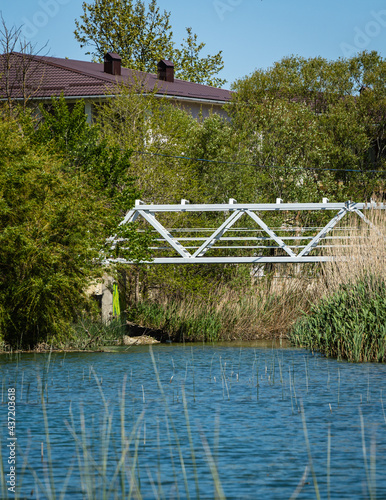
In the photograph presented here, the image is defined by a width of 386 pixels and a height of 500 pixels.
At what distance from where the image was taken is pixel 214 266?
1109 inches

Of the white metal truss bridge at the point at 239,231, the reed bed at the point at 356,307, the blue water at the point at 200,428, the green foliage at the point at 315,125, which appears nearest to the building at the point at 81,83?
the green foliage at the point at 315,125

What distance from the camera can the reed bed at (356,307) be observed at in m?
17.6

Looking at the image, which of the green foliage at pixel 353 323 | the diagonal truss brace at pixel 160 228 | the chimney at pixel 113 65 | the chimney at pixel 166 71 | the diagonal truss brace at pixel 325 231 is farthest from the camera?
the chimney at pixel 166 71

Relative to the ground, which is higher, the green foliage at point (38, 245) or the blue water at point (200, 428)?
the green foliage at point (38, 245)

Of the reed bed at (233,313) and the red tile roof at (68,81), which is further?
the red tile roof at (68,81)

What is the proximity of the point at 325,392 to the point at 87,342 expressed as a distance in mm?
8307

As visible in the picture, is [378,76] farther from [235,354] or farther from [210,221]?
[235,354]

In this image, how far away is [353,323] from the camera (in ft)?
58.1

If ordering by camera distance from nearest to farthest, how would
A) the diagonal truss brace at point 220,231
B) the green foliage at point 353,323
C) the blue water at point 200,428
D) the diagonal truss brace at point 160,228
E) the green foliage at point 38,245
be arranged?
the blue water at point 200,428 → the green foliage at point 353,323 → the green foliage at point 38,245 → the diagonal truss brace at point 220,231 → the diagonal truss brace at point 160,228

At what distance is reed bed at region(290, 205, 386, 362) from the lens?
17562 millimetres

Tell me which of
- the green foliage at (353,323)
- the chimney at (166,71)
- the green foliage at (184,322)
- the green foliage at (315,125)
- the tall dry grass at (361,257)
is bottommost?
the green foliage at (184,322)

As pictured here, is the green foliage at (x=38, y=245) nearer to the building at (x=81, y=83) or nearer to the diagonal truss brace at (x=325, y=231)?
the diagonal truss brace at (x=325, y=231)

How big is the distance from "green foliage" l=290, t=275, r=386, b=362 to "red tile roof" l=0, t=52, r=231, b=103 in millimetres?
17472

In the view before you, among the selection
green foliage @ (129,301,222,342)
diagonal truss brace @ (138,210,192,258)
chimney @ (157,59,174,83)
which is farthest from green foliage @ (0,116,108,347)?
chimney @ (157,59,174,83)
